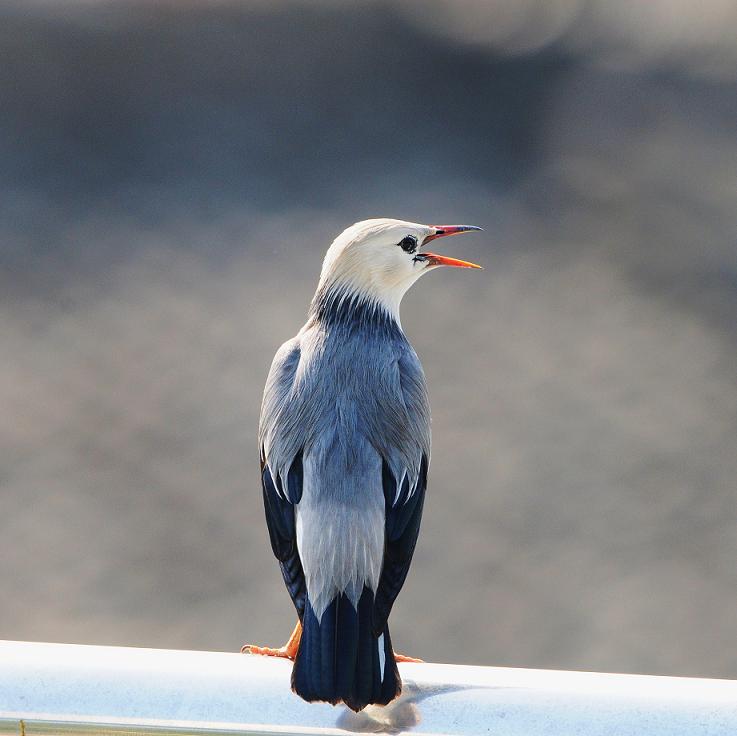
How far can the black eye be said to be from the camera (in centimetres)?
341

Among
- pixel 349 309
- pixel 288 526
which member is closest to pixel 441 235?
pixel 349 309

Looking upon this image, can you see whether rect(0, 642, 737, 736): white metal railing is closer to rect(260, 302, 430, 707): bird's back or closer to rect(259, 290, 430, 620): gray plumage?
rect(260, 302, 430, 707): bird's back

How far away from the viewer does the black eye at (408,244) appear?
3.41 metres

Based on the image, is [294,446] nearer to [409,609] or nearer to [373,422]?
[373,422]

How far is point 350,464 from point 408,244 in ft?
2.79

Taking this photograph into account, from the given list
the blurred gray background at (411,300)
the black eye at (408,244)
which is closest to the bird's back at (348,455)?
the black eye at (408,244)

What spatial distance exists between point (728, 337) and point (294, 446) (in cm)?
646

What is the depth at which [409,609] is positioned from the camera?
19.9 ft

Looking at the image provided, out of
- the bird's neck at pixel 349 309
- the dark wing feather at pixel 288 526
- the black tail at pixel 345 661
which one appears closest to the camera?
the black tail at pixel 345 661

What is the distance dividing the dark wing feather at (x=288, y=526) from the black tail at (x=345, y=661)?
0.16m

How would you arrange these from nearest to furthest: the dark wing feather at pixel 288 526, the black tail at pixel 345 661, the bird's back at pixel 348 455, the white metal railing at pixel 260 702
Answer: the white metal railing at pixel 260 702 < the black tail at pixel 345 661 < the bird's back at pixel 348 455 < the dark wing feather at pixel 288 526

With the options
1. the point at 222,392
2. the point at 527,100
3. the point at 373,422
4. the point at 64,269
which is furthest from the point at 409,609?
the point at 527,100

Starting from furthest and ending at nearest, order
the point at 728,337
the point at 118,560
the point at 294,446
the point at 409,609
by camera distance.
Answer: the point at 728,337, the point at 118,560, the point at 409,609, the point at 294,446

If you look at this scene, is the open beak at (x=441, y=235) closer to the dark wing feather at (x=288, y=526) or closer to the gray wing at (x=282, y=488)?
the gray wing at (x=282, y=488)
